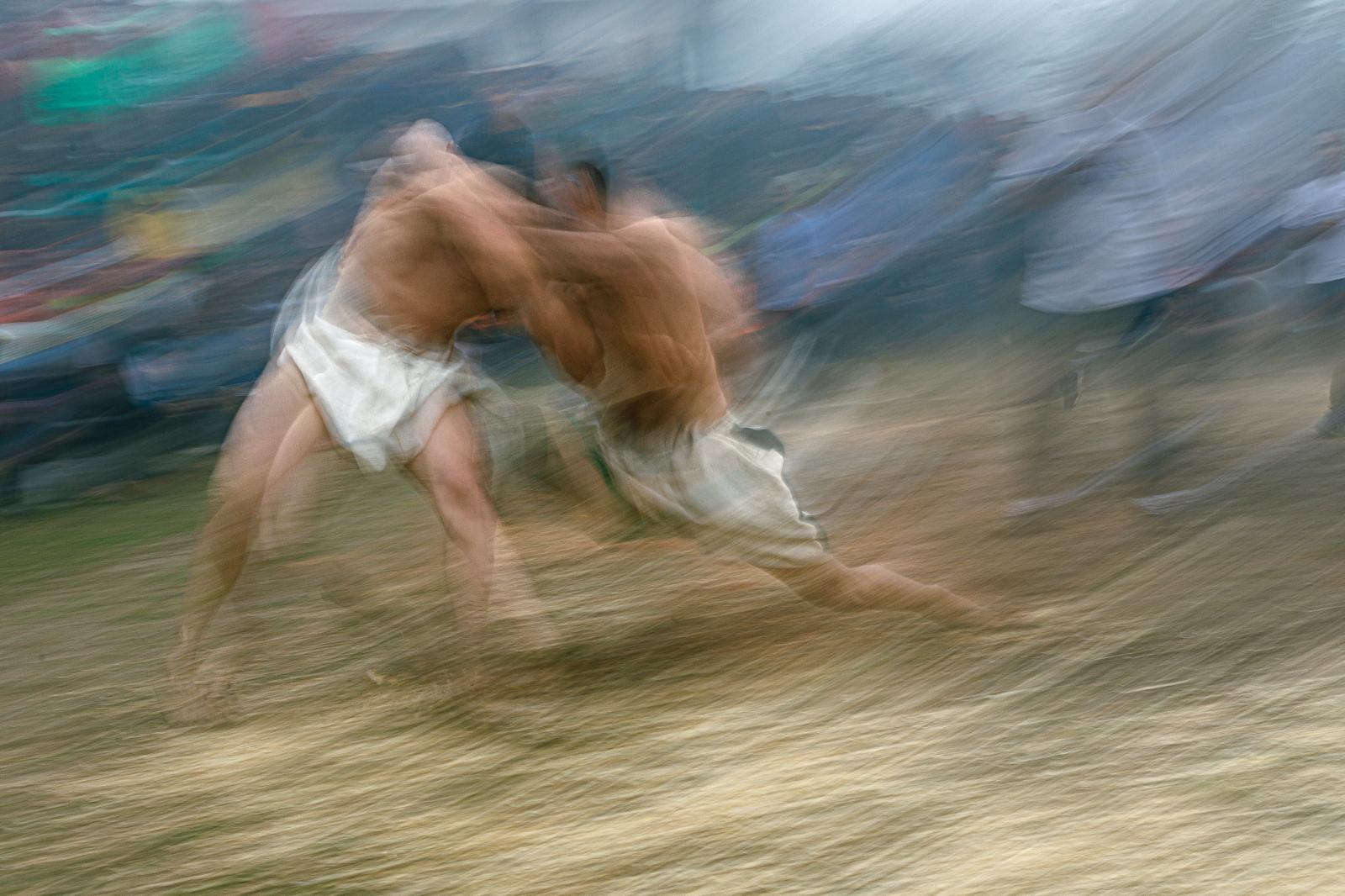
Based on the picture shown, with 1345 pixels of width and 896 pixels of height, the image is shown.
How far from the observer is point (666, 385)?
1816 millimetres

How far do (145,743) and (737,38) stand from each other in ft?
10.3

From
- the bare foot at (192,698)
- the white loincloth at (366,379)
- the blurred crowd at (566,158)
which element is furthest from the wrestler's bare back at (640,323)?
the blurred crowd at (566,158)

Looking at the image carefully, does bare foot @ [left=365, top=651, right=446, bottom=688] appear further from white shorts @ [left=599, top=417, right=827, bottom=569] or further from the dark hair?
the dark hair

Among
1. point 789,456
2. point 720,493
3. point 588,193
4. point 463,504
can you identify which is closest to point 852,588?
point 720,493

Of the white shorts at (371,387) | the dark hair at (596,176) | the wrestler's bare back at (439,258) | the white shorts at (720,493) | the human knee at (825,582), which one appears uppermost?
the dark hair at (596,176)

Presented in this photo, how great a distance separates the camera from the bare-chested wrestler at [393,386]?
1.84m

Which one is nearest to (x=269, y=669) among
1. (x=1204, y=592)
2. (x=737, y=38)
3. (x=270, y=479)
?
(x=270, y=479)

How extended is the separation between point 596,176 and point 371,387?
409mm

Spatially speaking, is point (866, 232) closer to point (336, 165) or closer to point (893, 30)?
point (893, 30)

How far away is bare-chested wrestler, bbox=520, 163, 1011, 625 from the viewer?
1804mm

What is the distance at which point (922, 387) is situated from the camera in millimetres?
3924

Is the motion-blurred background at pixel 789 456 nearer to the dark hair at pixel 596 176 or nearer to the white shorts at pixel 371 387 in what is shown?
the dark hair at pixel 596 176

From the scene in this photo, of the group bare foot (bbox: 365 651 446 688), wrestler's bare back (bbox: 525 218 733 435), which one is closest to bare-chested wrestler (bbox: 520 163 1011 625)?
wrestler's bare back (bbox: 525 218 733 435)

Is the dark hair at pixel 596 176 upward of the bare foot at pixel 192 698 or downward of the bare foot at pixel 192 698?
upward
